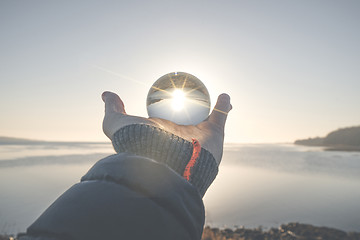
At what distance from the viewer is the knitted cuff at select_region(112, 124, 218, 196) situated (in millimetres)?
1543

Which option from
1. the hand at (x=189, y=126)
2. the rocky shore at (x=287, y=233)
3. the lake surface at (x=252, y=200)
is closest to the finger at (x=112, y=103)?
the hand at (x=189, y=126)

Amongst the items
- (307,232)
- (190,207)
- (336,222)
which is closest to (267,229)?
(307,232)

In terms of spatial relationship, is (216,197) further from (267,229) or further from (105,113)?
(105,113)

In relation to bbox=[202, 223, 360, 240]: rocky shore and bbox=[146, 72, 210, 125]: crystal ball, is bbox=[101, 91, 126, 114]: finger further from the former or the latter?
bbox=[202, 223, 360, 240]: rocky shore

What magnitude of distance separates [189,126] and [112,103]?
935 mm

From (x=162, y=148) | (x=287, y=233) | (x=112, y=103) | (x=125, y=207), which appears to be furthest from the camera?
(x=287, y=233)

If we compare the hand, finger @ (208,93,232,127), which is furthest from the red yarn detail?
finger @ (208,93,232,127)

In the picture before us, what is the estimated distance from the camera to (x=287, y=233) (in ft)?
30.8

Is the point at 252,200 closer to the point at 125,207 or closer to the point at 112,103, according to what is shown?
the point at 112,103

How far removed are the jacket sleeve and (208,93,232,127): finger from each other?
5.81 ft

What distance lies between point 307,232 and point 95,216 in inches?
466

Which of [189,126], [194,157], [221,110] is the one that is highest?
[221,110]

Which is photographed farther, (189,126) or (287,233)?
(287,233)

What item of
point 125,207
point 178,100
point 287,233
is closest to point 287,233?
point 287,233
